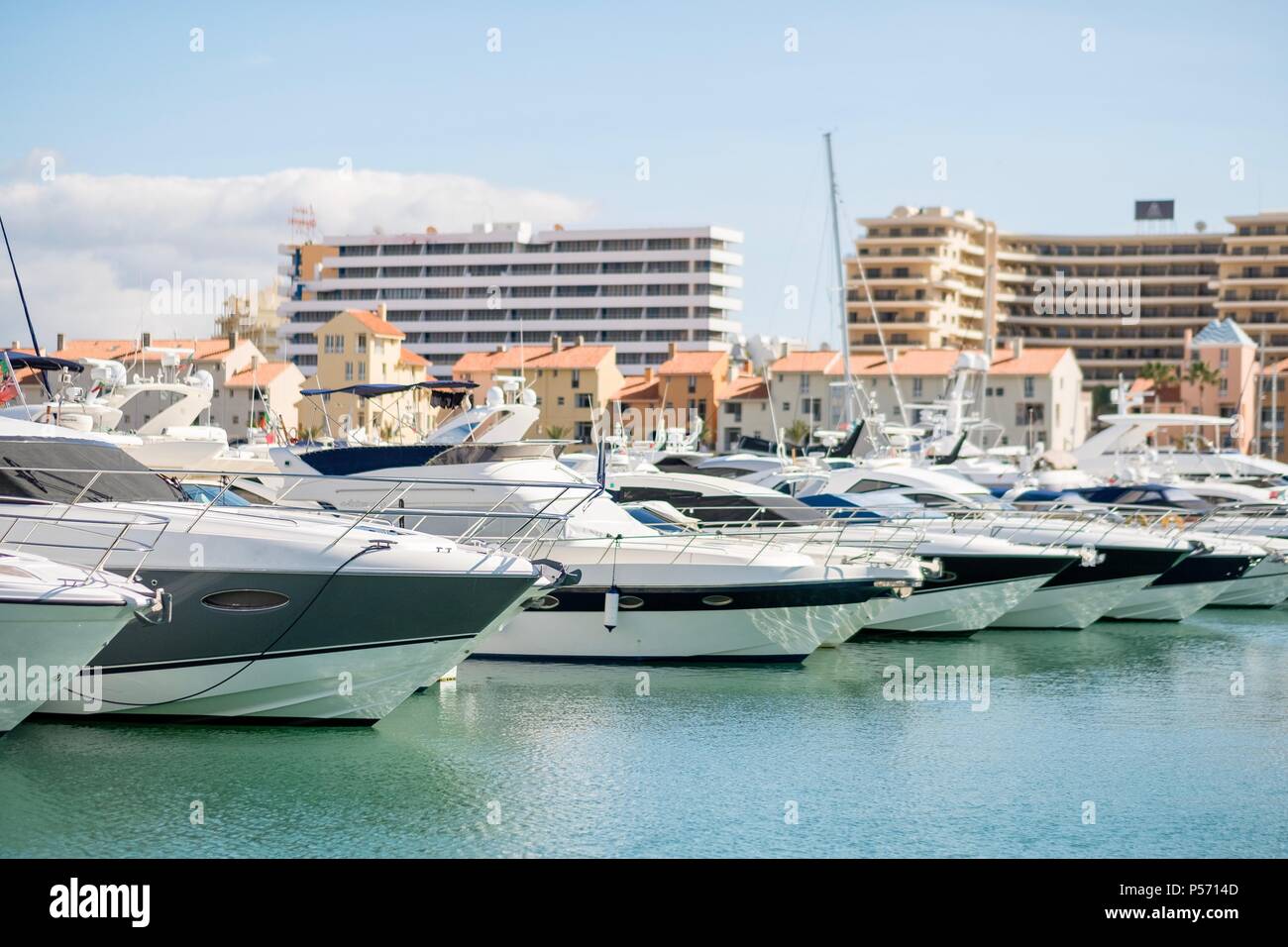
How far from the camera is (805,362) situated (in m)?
98.4

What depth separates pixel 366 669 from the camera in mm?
14461

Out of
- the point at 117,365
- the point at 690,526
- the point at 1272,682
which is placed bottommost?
the point at 1272,682

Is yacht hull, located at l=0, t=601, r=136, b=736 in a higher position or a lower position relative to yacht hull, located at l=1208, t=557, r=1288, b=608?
higher

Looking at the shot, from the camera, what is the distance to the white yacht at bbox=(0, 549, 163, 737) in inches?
479

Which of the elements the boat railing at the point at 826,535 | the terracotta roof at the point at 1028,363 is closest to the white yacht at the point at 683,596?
the boat railing at the point at 826,535

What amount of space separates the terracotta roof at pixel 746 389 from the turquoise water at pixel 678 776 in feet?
265

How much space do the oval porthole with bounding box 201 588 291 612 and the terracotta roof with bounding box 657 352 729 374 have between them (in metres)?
90.3

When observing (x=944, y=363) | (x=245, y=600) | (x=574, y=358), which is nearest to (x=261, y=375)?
(x=574, y=358)

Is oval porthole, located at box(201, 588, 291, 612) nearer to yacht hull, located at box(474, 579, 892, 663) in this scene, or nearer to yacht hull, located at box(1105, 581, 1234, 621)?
yacht hull, located at box(474, 579, 892, 663)

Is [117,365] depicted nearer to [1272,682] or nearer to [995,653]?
[995,653]

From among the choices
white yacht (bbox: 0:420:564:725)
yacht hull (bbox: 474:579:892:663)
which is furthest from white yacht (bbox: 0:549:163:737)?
yacht hull (bbox: 474:579:892:663)
